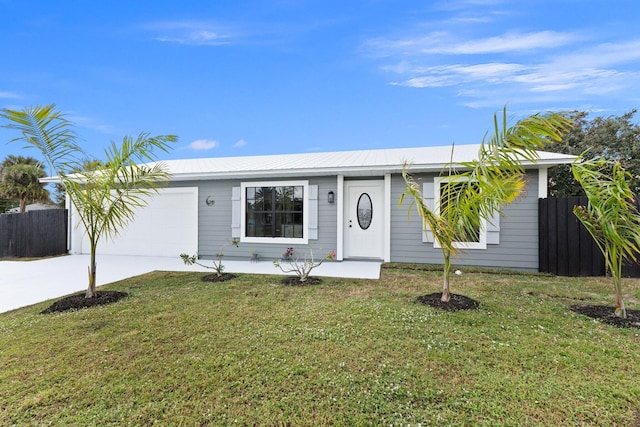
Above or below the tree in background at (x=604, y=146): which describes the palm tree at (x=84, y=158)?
below

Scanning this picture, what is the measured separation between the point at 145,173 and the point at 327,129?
29.9 ft

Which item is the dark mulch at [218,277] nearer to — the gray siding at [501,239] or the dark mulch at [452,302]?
the dark mulch at [452,302]

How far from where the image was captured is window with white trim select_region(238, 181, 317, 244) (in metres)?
7.52


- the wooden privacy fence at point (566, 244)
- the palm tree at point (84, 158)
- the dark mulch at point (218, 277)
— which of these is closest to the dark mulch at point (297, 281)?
the dark mulch at point (218, 277)

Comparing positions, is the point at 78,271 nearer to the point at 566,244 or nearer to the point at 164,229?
the point at 164,229

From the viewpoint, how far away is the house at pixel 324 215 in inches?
254

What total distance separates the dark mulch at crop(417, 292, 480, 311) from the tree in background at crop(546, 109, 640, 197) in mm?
10134

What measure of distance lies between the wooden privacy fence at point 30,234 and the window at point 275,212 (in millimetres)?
6193

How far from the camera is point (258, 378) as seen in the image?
2268 millimetres

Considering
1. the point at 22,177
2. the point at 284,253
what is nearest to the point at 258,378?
the point at 284,253

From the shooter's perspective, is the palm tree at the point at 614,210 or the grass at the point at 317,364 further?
the palm tree at the point at 614,210

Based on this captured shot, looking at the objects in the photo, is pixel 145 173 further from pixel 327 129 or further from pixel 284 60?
pixel 327 129

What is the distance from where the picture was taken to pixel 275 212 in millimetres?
7715

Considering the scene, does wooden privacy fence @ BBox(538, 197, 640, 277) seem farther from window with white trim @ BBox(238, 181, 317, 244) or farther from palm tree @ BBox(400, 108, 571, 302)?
window with white trim @ BBox(238, 181, 317, 244)
